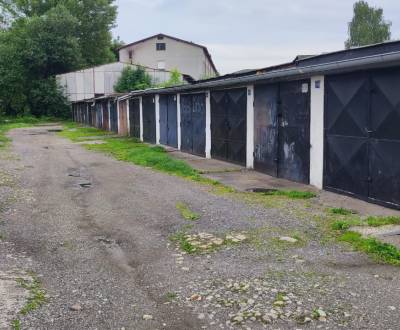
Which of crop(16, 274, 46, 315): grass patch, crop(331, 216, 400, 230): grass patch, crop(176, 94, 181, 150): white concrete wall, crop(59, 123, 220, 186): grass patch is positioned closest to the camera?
crop(16, 274, 46, 315): grass patch

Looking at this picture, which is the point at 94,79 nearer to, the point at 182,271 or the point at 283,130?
the point at 283,130

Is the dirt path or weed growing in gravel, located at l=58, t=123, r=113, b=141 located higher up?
weed growing in gravel, located at l=58, t=123, r=113, b=141

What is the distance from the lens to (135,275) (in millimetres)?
5848

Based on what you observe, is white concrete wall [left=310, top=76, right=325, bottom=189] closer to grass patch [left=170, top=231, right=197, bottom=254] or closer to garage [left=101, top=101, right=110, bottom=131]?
grass patch [left=170, top=231, right=197, bottom=254]

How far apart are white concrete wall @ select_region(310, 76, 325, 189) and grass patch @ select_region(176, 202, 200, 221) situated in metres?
3.26

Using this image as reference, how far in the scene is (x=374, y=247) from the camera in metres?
6.44

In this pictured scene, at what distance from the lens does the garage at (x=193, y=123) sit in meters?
17.8

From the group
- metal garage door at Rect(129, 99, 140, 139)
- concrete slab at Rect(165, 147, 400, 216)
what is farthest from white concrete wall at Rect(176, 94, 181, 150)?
metal garage door at Rect(129, 99, 140, 139)

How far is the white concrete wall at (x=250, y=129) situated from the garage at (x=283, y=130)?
0.68ft

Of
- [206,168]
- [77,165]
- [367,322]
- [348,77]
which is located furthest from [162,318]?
[77,165]

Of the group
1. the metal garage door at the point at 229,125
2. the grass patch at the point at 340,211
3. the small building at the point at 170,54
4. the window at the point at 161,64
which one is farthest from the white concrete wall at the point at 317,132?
the window at the point at 161,64

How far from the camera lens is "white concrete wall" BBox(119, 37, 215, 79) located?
58.8 m

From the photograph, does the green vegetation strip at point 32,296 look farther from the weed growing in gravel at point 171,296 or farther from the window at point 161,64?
the window at point 161,64

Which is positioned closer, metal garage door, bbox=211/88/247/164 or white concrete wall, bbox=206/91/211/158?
metal garage door, bbox=211/88/247/164
